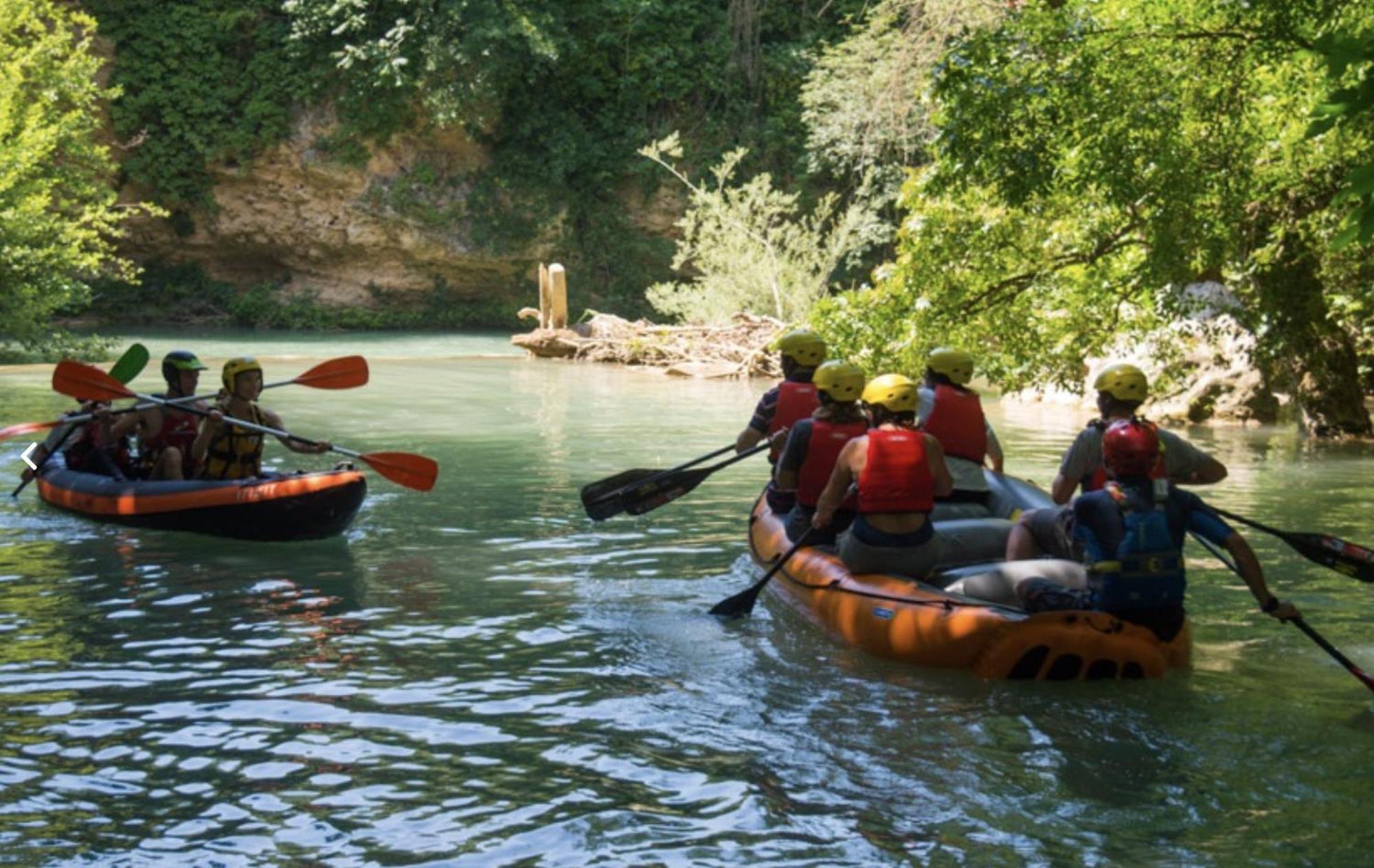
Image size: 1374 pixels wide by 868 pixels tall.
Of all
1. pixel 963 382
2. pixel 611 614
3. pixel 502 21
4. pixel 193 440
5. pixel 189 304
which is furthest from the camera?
pixel 189 304

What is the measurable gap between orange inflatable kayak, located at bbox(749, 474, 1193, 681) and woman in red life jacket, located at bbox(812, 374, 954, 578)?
124 millimetres

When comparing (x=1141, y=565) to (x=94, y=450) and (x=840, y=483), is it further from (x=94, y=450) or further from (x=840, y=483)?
(x=94, y=450)

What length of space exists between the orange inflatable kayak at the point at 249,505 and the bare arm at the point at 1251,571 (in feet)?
17.0

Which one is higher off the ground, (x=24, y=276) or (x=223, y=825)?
(x=24, y=276)

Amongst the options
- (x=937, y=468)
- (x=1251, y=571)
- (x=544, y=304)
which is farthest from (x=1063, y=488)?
(x=544, y=304)

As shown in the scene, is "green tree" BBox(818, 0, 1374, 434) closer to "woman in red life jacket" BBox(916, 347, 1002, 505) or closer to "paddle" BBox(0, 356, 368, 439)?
"woman in red life jacket" BBox(916, 347, 1002, 505)

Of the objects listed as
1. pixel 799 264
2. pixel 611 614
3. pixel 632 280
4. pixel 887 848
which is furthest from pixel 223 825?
pixel 632 280

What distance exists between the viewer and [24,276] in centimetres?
2034

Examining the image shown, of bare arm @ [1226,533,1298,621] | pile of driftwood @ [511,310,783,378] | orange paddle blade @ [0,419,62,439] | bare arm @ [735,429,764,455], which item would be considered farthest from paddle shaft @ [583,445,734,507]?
pile of driftwood @ [511,310,783,378]

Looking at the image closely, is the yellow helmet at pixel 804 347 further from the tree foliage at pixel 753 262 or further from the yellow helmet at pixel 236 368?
the tree foliage at pixel 753 262

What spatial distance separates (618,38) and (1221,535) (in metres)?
28.0

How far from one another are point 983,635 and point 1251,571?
1.02 meters

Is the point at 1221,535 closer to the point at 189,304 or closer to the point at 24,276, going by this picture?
the point at 24,276

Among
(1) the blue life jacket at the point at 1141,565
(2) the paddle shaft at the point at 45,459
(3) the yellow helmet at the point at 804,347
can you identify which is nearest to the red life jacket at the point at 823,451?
(3) the yellow helmet at the point at 804,347
